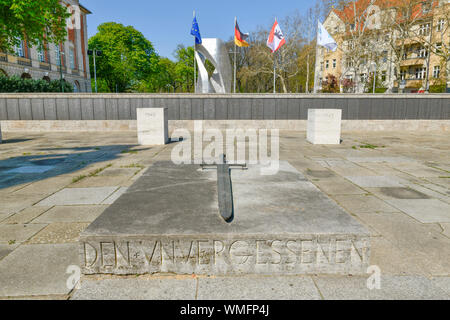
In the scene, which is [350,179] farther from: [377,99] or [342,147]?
[377,99]

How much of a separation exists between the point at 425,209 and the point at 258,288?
3.75 metres

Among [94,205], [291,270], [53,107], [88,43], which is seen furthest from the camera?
[88,43]

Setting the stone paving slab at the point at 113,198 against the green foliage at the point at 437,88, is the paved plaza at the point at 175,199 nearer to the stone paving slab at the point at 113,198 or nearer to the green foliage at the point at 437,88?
the stone paving slab at the point at 113,198

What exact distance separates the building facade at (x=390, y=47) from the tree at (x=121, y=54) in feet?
104

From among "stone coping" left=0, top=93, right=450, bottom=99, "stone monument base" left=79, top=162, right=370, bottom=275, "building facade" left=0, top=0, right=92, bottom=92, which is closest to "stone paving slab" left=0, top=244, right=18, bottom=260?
"stone monument base" left=79, top=162, right=370, bottom=275

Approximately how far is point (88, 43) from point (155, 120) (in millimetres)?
56679

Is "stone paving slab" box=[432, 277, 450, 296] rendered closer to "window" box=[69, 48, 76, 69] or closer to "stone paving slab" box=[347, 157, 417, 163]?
"stone paving slab" box=[347, 157, 417, 163]

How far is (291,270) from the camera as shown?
3043 mm

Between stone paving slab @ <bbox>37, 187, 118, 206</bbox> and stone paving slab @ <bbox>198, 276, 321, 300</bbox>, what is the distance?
10.9 feet

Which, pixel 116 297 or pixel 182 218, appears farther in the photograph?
pixel 182 218

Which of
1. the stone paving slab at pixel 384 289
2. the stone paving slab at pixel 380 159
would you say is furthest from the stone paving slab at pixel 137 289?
the stone paving slab at pixel 380 159

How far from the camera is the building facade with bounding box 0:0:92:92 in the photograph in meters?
38.1

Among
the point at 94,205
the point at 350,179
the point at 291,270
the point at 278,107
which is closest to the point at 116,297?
the point at 291,270

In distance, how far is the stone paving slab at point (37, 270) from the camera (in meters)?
2.79
